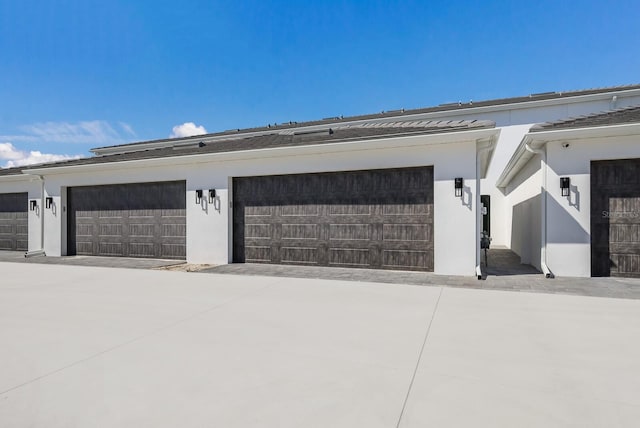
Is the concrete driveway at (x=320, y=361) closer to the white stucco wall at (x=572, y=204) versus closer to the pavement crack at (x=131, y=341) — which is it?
the pavement crack at (x=131, y=341)

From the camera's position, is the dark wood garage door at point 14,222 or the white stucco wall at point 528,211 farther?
the dark wood garage door at point 14,222

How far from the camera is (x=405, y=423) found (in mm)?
1958

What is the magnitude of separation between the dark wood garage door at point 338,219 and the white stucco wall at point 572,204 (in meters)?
2.40

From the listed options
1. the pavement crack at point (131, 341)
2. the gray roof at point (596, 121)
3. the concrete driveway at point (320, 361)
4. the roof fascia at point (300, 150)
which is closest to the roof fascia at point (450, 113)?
the gray roof at point (596, 121)

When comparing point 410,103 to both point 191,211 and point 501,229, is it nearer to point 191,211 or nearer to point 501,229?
point 501,229

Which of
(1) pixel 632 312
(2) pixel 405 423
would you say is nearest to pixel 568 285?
(1) pixel 632 312

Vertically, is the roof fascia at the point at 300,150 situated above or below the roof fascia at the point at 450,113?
below

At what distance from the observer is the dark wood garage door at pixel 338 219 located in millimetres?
7504

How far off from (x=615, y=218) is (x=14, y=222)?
59.8 ft

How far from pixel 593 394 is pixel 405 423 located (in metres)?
1.40

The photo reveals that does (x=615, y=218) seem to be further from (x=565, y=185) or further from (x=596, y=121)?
(x=596, y=121)

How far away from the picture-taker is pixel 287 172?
28.1 ft

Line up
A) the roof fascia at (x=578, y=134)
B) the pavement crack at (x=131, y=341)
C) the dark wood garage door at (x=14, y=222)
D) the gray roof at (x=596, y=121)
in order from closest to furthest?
the pavement crack at (x=131, y=341), the roof fascia at (x=578, y=134), the gray roof at (x=596, y=121), the dark wood garage door at (x=14, y=222)

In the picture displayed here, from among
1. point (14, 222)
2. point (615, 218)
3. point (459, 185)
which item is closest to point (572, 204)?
point (615, 218)
